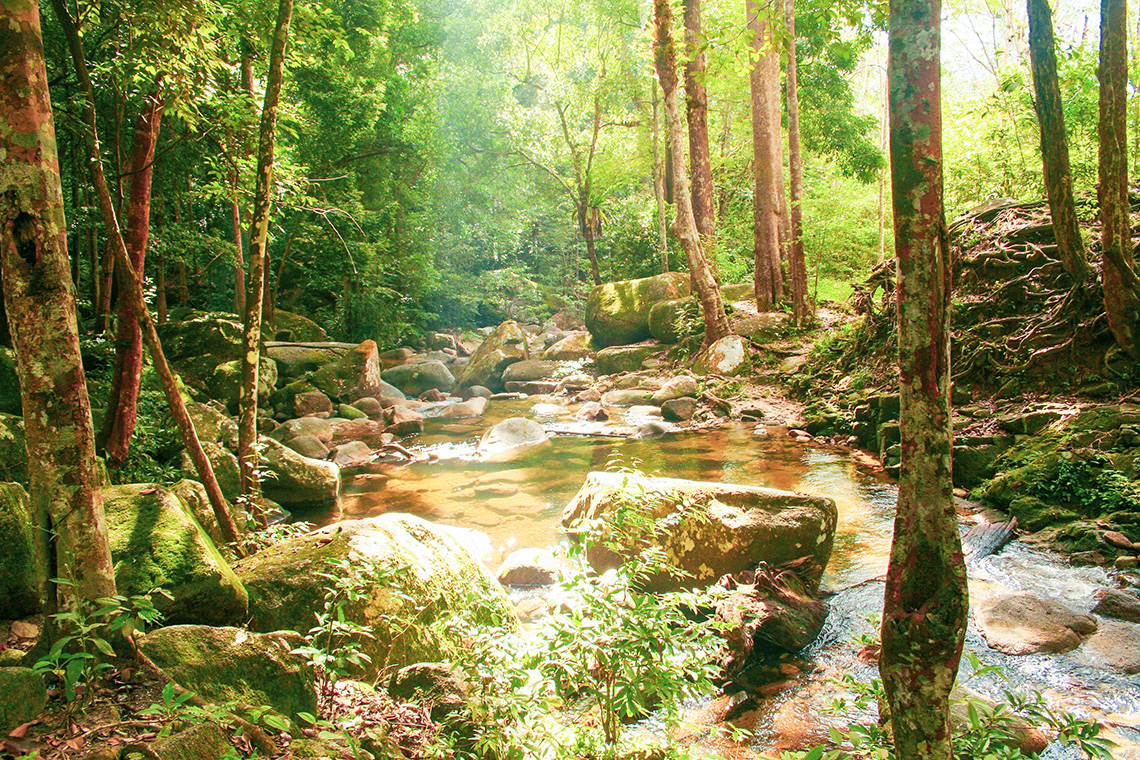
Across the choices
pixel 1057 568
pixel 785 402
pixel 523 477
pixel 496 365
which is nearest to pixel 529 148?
pixel 496 365

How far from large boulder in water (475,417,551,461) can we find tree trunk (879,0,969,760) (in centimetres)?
793

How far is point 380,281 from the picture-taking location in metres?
17.9

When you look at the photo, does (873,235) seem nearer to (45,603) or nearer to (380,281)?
(380,281)

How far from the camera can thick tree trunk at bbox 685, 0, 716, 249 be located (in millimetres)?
12219

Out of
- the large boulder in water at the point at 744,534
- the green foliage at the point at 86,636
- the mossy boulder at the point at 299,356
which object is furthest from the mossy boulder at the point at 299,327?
the green foliage at the point at 86,636

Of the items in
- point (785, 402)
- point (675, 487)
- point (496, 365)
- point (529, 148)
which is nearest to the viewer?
point (675, 487)

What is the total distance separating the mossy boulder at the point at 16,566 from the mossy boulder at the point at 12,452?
119cm

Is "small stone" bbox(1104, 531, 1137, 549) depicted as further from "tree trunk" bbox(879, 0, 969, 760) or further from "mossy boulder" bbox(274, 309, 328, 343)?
"mossy boulder" bbox(274, 309, 328, 343)

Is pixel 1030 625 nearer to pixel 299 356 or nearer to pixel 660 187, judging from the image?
pixel 299 356

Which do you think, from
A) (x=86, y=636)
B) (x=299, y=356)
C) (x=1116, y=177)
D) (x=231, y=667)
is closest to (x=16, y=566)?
(x=86, y=636)

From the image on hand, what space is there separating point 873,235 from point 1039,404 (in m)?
16.1

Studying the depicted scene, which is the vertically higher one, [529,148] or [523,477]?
[529,148]

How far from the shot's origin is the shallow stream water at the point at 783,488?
11.5 ft

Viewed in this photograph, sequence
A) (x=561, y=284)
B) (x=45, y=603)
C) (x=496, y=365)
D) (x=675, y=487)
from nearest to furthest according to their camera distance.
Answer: (x=45, y=603)
(x=675, y=487)
(x=496, y=365)
(x=561, y=284)
